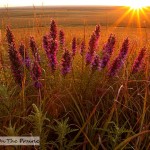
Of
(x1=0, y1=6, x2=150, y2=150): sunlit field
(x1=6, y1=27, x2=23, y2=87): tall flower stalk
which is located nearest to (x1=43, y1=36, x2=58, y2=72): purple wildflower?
(x1=0, y1=6, x2=150, y2=150): sunlit field

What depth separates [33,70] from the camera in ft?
6.50

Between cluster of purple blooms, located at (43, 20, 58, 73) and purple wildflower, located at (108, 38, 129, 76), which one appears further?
purple wildflower, located at (108, 38, 129, 76)

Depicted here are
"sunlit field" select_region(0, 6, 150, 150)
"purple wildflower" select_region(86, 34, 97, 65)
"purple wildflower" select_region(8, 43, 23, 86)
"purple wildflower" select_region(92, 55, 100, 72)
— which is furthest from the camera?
"purple wildflower" select_region(86, 34, 97, 65)

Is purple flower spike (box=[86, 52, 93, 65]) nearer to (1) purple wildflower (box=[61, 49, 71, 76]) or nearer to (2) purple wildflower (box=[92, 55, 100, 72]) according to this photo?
Answer: (2) purple wildflower (box=[92, 55, 100, 72])

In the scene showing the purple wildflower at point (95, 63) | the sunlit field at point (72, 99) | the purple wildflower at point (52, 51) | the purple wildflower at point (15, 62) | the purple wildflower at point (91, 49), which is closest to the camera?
the sunlit field at point (72, 99)

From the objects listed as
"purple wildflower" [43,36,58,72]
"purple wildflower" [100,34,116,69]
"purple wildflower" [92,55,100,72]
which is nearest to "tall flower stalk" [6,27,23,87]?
"purple wildflower" [43,36,58,72]

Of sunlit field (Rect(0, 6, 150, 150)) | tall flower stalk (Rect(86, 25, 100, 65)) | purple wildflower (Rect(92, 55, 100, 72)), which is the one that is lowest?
sunlit field (Rect(0, 6, 150, 150))

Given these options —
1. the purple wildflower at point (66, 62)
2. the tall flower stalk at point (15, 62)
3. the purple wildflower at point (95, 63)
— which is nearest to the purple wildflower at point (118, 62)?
the purple wildflower at point (95, 63)

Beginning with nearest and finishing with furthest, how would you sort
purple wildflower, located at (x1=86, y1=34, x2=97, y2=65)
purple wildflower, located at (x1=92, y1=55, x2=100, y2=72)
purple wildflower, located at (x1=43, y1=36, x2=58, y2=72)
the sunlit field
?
the sunlit field → purple wildflower, located at (x1=43, y1=36, x2=58, y2=72) → purple wildflower, located at (x1=92, y1=55, x2=100, y2=72) → purple wildflower, located at (x1=86, y1=34, x2=97, y2=65)

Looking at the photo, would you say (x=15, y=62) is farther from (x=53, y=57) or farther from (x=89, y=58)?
(x=89, y=58)

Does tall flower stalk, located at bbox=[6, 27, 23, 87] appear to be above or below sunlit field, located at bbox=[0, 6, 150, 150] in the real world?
above

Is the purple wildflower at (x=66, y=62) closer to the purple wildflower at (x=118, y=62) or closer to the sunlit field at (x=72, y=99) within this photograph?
the sunlit field at (x=72, y=99)

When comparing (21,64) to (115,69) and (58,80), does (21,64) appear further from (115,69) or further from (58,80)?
(115,69)

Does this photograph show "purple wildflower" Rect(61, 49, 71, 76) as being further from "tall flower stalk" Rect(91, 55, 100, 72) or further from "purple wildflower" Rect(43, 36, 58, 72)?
"tall flower stalk" Rect(91, 55, 100, 72)
